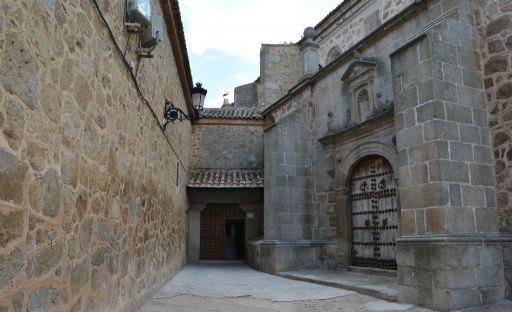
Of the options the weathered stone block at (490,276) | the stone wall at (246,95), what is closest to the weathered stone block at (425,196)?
the weathered stone block at (490,276)

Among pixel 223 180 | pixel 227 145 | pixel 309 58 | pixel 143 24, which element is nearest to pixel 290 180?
pixel 309 58

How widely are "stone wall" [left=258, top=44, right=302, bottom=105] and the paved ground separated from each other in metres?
9.45

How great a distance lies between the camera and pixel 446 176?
457cm

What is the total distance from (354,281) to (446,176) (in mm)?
2475

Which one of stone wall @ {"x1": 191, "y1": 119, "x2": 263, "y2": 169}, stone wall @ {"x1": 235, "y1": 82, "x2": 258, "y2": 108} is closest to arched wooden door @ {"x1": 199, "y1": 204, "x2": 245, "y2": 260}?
stone wall @ {"x1": 191, "y1": 119, "x2": 263, "y2": 169}

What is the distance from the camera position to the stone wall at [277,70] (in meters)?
15.2

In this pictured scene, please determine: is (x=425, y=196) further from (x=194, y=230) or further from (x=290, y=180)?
(x=194, y=230)

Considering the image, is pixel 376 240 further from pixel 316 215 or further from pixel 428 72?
pixel 428 72

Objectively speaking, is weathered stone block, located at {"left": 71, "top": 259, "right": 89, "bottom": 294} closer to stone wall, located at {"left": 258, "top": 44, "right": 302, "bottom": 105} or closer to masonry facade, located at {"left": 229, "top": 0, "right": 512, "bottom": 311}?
masonry facade, located at {"left": 229, "top": 0, "right": 512, "bottom": 311}

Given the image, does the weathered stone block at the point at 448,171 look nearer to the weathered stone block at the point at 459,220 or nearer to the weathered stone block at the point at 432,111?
the weathered stone block at the point at 459,220

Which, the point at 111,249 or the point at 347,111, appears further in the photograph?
the point at 347,111

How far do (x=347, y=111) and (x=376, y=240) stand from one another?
106 inches

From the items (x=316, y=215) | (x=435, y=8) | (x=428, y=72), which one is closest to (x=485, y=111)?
(x=428, y=72)

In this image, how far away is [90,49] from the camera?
8.83 ft
